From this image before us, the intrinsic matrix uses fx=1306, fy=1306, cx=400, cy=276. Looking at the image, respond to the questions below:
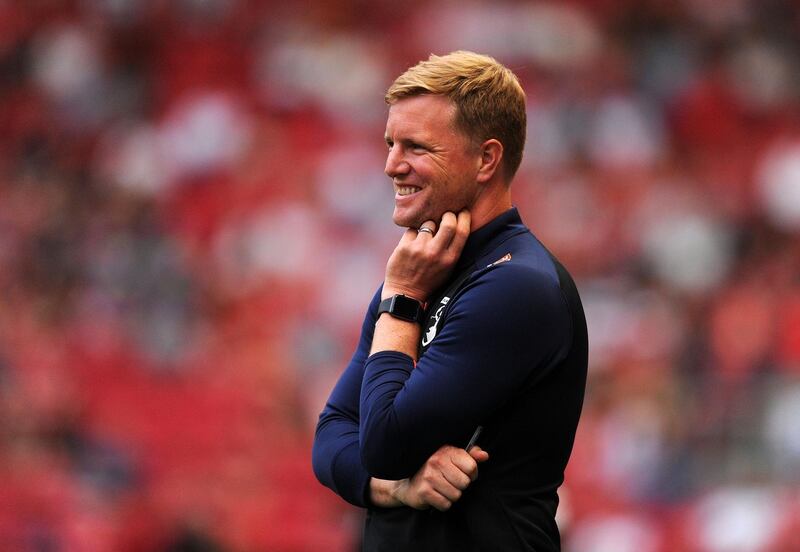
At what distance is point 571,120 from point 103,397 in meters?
3.47

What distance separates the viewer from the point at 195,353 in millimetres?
7793

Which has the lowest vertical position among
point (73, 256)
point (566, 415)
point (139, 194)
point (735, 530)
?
point (566, 415)

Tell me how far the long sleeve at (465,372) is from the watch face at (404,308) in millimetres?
108

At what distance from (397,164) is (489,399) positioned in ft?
1.64

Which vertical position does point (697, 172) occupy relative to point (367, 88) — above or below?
below

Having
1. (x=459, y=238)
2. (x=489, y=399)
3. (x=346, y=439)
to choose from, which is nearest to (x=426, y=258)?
(x=459, y=238)

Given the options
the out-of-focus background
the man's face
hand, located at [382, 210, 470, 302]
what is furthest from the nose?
the out-of-focus background

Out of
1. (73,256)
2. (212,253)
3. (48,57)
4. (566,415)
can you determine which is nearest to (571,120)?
(212,253)

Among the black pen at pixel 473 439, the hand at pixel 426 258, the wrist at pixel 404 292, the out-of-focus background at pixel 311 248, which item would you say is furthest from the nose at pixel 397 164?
the out-of-focus background at pixel 311 248

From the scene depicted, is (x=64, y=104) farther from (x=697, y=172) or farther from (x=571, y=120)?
(x=697, y=172)

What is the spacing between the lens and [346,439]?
101 inches

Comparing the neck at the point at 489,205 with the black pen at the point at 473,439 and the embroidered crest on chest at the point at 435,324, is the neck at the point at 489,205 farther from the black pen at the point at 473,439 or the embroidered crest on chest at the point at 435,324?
the black pen at the point at 473,439

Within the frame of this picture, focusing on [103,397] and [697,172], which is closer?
[103,397]

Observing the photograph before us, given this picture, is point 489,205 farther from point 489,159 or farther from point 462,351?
point 462,351
